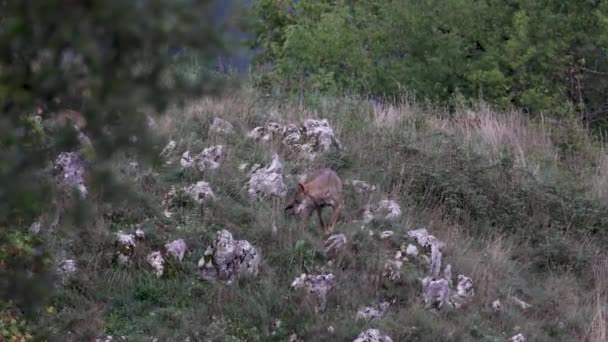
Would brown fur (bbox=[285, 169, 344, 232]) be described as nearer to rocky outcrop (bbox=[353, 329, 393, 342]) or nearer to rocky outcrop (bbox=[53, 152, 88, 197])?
rocky outcrop (bbox=[353, 329, 393, 342])

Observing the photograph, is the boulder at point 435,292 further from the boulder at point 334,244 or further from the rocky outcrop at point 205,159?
the rocky outcrop at point 205,159

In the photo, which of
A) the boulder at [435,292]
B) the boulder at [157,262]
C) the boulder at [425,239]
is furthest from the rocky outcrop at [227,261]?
the boulder at [425,239]

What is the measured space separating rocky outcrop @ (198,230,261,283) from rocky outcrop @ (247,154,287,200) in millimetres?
1529

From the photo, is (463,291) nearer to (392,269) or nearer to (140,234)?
(392,269)

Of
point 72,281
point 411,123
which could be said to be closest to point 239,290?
point 72,281

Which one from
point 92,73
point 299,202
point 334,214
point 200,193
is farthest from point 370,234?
point 92,73

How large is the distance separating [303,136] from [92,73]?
1007 centimetres

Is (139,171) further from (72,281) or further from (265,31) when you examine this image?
(265,31)

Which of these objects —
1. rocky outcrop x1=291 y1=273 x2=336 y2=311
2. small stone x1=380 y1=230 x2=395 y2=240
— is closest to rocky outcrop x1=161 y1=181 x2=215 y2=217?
rocky outcrop x1=291 y1=273 x2=336 y2=311

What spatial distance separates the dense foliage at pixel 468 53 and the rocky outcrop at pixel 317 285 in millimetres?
8534

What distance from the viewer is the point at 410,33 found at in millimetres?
21266

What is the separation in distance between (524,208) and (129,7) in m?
10.8

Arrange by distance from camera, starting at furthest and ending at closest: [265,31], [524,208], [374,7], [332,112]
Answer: [265,31]
[374,7]
[332,112]
[524,208]

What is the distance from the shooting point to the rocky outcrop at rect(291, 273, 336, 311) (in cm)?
920
